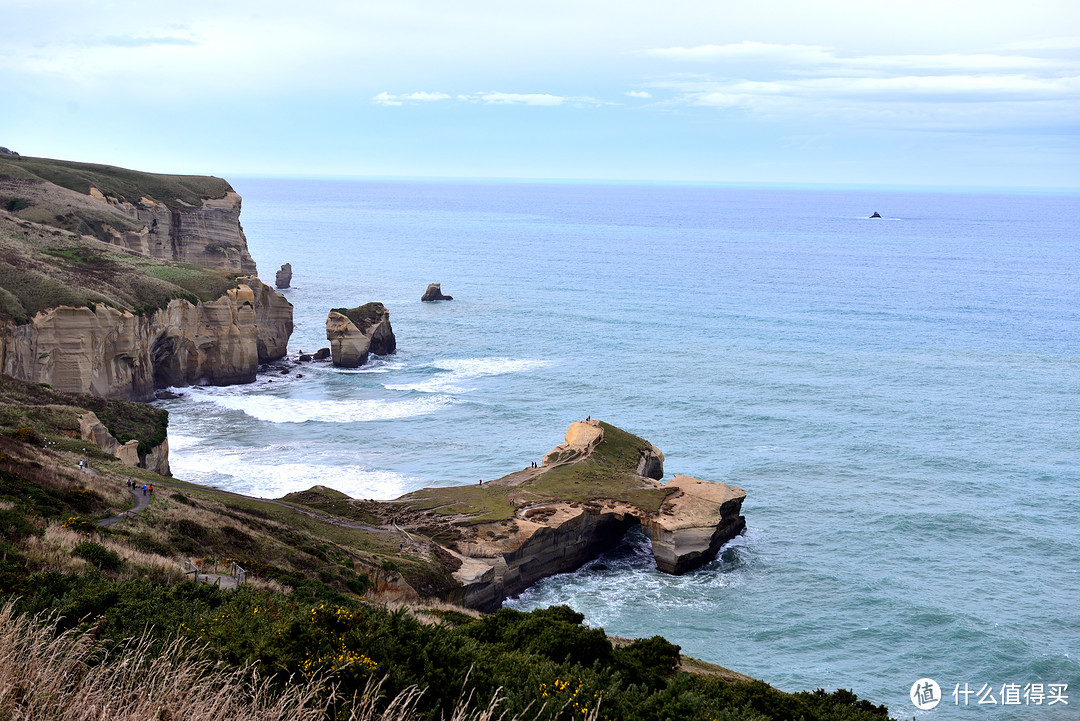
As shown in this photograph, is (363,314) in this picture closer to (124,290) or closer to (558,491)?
(124,290)

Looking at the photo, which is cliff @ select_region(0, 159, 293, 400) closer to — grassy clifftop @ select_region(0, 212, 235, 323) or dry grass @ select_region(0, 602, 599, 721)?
grassy clifftop @ select_region(0, 212, 235, 323)

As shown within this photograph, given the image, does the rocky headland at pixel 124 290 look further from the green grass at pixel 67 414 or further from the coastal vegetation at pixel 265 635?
the coastal vegetation at pixel 265 635

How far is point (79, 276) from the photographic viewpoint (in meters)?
64.9

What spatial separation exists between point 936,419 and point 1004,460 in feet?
27.4

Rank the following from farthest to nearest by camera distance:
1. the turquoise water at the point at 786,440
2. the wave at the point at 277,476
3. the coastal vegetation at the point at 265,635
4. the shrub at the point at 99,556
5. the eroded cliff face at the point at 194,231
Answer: the eroded cliff face at the point at 194,231
the wave at the point at 277,476
the turquoise water at the point at 786,440
the shrub at the point at 99,556
the coastal vegetation at the point at 265,635

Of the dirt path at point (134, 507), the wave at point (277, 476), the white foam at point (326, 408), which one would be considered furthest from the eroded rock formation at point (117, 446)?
the white foam at point (326, 408)

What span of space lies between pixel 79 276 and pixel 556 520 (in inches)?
1692

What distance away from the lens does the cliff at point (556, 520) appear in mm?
40625

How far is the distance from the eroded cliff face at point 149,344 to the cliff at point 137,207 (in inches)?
356

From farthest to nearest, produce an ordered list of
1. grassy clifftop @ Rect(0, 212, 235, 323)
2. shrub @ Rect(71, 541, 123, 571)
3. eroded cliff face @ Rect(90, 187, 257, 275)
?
1. eroded cliff face @ Rect(90, 187, 257, 275)
2. grassy clifftop @ Rect(0, 212, 235, 323)
3. shrub @ Rect(71, 541, 123, 571)

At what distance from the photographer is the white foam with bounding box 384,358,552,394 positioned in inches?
3014

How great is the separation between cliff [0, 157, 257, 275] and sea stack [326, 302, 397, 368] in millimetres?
11935

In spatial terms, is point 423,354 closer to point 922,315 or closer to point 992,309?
point 922,315

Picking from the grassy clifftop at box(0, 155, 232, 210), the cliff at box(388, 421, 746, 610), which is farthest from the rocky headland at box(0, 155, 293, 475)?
the cliff at box(388, 421, 746, 610)
